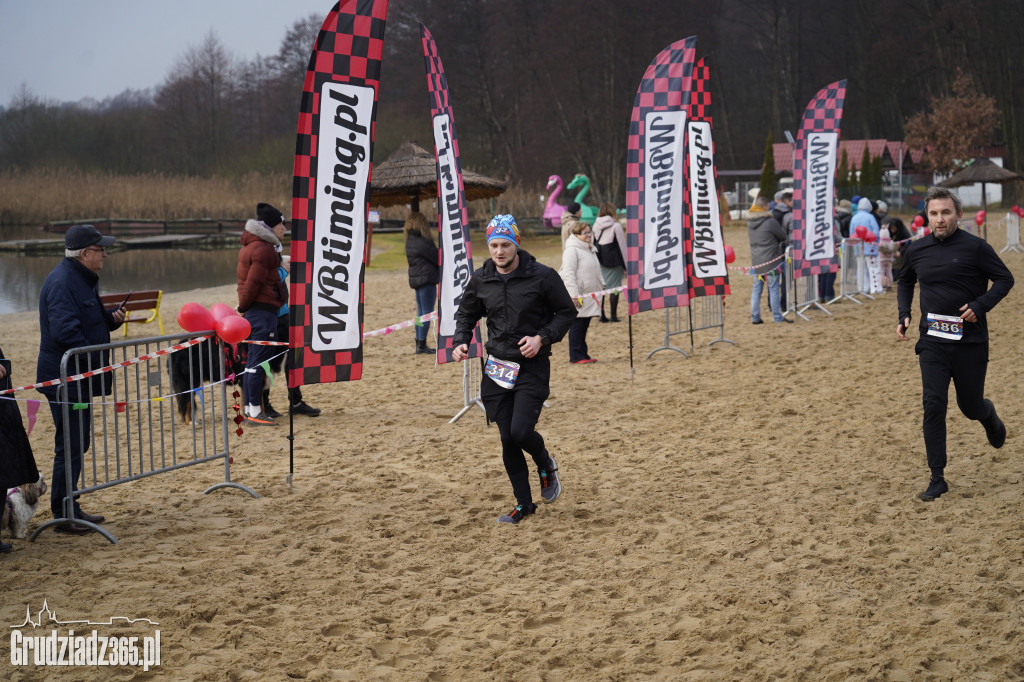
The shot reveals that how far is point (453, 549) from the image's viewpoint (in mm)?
5621

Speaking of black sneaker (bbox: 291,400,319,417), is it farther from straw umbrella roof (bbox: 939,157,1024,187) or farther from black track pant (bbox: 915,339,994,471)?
straw umbrella roof (bbox: 939,157,1024,187)

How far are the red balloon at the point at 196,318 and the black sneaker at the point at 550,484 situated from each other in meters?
3.01

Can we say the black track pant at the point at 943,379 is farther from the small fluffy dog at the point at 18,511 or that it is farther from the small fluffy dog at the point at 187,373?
the small fluffy dog at the point at 18,511

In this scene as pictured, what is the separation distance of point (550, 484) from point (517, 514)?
1.30ft

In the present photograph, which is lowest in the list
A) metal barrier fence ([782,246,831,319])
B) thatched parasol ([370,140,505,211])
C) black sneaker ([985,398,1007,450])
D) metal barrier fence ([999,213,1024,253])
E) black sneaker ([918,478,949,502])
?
black sneaker ([918,478,949,502])

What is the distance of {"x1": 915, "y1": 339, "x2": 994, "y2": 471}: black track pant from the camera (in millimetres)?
6035

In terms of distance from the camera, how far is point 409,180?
13.1m

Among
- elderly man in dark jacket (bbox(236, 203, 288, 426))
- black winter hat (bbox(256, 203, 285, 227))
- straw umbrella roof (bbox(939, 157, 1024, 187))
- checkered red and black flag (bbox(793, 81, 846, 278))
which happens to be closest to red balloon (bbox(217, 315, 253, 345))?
elderly man in dark jacket (bbox(236, 203, 288, 426))

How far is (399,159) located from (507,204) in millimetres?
28230

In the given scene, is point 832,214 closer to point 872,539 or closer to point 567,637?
point 872,539

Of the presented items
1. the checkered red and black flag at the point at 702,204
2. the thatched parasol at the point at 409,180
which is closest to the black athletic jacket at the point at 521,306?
the checkered red and black flag at the point at 702,204

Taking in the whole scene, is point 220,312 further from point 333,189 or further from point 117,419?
point 333,189

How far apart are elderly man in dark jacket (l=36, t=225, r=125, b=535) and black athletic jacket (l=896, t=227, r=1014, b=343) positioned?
5354 millimetres

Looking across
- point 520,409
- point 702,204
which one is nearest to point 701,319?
point 702,204
